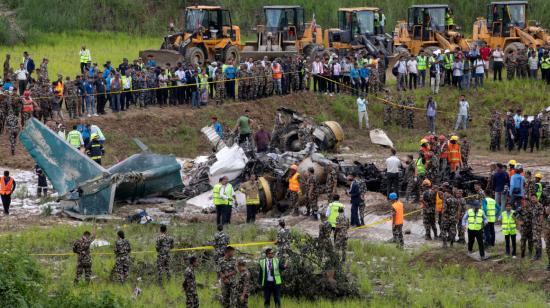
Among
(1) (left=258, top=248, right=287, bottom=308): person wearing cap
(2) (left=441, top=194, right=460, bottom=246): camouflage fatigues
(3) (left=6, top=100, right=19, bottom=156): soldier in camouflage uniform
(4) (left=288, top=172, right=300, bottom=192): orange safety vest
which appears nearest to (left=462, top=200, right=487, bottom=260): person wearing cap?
(2) (left=441, top=194, right=460, bottom=246): camouflage fatigues

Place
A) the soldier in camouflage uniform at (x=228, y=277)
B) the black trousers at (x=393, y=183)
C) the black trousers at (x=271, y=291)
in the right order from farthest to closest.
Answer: the black trousers at (x=393, y=183) → the black trousers at (x=271, y=291) → the soldier in camouflage uniform at (x=228, y=277)

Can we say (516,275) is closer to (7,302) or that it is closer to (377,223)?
(377,223)

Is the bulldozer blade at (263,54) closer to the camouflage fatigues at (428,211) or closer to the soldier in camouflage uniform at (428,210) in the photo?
the soldier in camouflage uniform at (428,210)

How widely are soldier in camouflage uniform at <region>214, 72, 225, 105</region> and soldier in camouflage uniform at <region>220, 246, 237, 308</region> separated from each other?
59.5ft

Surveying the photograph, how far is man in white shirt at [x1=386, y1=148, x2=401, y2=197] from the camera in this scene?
89.4 ft

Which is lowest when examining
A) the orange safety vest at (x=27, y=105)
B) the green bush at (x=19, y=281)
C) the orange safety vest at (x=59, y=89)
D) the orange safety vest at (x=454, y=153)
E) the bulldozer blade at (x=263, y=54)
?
the green bush at (x=19, y=281)

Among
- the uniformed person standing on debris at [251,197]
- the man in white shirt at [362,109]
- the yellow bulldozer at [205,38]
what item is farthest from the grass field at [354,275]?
the yellow bulldozer at [205,38]

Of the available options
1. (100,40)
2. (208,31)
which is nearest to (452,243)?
(208,31)

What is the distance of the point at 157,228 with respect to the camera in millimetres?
24406

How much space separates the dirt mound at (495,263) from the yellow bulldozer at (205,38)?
20711mm

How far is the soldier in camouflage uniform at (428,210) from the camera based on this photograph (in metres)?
23.1

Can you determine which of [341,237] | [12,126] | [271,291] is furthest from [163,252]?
[12,126]

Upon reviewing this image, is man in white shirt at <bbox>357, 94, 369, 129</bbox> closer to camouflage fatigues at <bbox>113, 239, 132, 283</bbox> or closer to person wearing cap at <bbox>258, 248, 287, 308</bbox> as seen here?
camouflage fatigues at <bbox>113, 239, 132, 283</bbox>

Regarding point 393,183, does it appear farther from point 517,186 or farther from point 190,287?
point 190,287
